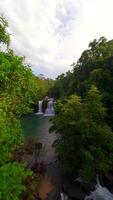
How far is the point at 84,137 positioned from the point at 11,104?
11155mm

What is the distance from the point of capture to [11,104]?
11.1m

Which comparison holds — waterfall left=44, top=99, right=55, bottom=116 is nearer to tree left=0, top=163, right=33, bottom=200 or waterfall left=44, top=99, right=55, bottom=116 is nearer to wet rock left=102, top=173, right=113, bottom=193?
wet rock left=102, top=173, right=113, bottom=193

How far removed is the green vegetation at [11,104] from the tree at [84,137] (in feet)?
33.4

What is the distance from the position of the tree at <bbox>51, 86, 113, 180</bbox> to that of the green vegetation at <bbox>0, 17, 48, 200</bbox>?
10.2 metres

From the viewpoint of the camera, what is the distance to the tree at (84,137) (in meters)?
20.8

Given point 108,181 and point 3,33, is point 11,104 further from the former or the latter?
point 108,181

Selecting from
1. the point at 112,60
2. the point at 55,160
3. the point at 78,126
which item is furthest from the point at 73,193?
the point at 112,60

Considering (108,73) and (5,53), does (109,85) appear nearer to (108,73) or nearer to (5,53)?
(108,73)

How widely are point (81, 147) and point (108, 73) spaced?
38.6 feet

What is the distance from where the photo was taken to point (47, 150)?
31.2 meters

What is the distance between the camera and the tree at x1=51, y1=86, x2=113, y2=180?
20828 millimetres

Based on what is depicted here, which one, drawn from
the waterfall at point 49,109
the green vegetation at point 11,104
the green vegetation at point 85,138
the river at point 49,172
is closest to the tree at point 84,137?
the green vegetation at point 85,138

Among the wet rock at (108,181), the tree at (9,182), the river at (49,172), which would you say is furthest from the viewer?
the wet rock at (108,181)

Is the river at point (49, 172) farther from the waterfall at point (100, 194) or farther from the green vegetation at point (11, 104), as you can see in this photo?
the green vegetation at point (11, 104)
